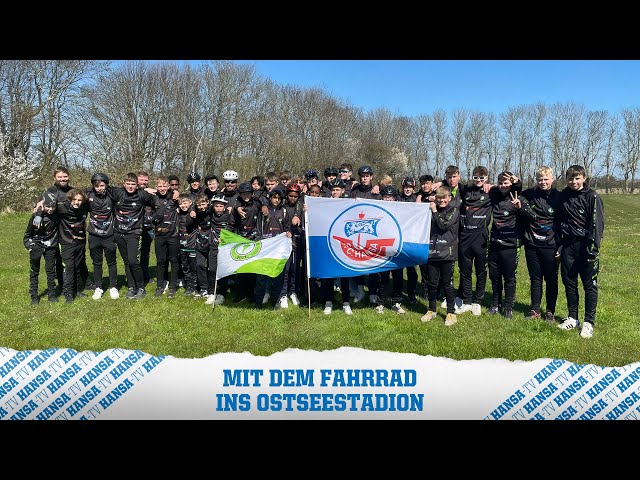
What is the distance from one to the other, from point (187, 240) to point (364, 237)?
389cm

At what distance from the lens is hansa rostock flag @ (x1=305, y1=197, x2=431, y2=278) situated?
8.02 m

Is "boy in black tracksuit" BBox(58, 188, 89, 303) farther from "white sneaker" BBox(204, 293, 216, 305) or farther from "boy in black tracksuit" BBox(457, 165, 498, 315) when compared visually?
"boy in black tracksuit" BBox(457, 165, 498, 315)

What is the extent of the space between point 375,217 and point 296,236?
5.76 feet

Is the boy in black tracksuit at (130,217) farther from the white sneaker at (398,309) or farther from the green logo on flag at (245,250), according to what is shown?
the white sneaker at (398,309)

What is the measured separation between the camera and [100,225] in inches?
362

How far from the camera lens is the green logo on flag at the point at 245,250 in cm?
841

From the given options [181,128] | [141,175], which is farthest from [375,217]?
[181,128]

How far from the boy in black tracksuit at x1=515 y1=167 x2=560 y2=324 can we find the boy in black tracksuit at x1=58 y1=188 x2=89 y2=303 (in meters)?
8.50

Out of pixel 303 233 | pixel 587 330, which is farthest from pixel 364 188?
pixel 587 330

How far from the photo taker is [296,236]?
8922mm

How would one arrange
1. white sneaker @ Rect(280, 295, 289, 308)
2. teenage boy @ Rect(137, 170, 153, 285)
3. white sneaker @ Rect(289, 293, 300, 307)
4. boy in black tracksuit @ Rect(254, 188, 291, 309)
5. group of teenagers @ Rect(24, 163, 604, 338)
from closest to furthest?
group of teenagers @ Rect(24, 163, 604, 338), boy in black tracksuit @ Rect(254, 188, 291, 309), white sneaker @ Rect(280, 295, 289, 308), white sneaker @ Rect(289, 293, 300, 307), teenage boy @ Rect(137, 170, 153, 285)

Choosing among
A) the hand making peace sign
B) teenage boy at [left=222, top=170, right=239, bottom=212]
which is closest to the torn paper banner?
the hand making peace sign

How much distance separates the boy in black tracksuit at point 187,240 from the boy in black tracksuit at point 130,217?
0.81 metres

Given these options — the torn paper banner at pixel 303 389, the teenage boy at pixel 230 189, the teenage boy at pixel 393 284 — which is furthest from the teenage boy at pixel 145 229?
the teenage boy at pixel 393 284
